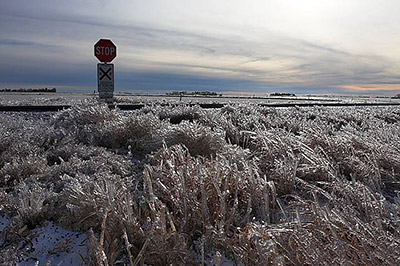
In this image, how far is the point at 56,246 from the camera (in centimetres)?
255

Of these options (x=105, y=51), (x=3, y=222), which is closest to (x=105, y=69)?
(x=105, y=51)

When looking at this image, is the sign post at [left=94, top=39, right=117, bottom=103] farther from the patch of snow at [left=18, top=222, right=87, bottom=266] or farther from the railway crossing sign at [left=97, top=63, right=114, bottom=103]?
the patch of snow at [left=18, top=222, right=87, bottom=266]

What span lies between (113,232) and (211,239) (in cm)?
80

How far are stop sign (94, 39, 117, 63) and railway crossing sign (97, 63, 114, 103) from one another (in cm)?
85

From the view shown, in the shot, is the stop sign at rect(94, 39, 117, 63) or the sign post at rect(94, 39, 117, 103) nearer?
the sign post at rect(94, 39, 117, 103)

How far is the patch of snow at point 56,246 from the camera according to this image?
2430 mm

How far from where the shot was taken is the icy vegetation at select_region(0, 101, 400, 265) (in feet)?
7.30

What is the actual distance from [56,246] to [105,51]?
13203mm

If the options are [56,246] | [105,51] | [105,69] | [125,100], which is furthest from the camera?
[125,100]

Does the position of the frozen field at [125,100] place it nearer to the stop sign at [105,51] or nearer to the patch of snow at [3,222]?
the stop sign at [105,51]

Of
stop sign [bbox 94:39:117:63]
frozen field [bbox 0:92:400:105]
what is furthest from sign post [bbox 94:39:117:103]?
frozen field [bbox 0:92:400:105]

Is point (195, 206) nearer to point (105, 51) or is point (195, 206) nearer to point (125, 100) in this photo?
point (105, 51)

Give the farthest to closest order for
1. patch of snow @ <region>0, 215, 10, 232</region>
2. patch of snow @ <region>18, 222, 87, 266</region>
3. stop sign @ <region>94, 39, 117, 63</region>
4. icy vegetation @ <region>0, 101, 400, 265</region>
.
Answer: stop sign @ <region>94, 39, 117, 63</region>, patch of snow @ <region>0, 215, 10, 232</region>, patch of snow @ <region>18, 222, 87, 266</region>, icy vegetation @ <region>0, 101, 400, 265</region>

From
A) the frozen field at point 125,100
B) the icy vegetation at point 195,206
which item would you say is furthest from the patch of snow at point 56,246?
the frozen field at point 125,100
